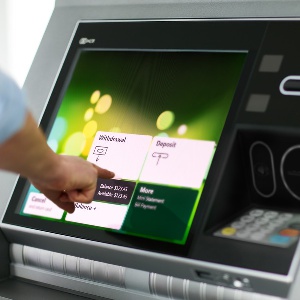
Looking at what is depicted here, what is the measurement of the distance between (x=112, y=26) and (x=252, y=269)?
0.73m

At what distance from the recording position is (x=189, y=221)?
4.44ft

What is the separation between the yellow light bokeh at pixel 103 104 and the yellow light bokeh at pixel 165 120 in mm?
147

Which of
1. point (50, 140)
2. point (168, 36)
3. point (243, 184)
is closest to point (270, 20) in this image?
point (168, 36)

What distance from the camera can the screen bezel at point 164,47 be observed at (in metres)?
1.36

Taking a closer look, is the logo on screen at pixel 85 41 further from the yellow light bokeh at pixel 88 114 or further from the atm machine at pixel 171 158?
the yellow light bokeh at pixel 88 114

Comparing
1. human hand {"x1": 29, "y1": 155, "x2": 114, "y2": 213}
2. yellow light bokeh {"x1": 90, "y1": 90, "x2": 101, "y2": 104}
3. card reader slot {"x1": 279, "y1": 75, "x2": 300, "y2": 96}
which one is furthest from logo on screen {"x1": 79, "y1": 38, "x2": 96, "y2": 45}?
card reader slot {"x1": 279, "y1": 75, "x2": 300, "y2": 96}

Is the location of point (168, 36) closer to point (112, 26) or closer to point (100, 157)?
point (112, 26)

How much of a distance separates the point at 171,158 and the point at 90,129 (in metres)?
0.24

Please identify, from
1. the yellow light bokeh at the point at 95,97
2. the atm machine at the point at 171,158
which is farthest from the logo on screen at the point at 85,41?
the yellow light bokeh at the point at 95,97

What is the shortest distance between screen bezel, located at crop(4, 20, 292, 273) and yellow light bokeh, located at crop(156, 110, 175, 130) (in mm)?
135

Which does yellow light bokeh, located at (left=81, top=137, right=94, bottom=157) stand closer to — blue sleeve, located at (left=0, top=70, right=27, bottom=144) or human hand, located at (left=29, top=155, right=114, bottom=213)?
human hand, located at (left=29, top=155, right=114, bottom=213)

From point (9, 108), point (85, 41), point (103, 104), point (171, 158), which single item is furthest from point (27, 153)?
point (85, 41)

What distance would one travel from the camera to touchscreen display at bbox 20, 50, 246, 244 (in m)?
1.40

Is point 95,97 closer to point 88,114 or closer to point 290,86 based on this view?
point 88,114
